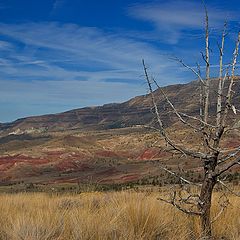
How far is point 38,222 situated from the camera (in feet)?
18.6

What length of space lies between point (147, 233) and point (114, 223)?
47cm

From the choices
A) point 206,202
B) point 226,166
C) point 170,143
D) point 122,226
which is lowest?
point 122,226

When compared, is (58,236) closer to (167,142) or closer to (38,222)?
(38,222)

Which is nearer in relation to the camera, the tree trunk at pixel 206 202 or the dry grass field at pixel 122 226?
the dry grass field at pixel 122 226

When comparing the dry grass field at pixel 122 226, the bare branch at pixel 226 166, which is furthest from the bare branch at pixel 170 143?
the dry grass field at pixel 122 226

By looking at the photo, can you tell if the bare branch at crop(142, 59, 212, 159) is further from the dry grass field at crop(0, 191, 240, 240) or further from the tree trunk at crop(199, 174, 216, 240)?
the dry grass field at crop(0, 191, 240, 240)

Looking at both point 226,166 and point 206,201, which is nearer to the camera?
point 226,166

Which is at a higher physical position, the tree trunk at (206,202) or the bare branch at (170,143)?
the bare branch at (170,143)

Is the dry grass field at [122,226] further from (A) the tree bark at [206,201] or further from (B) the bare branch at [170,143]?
(B) the bare branch at [170,143]

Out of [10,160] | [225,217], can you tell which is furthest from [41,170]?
[225,217]

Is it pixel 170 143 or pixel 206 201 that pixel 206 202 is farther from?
pixel 170 143

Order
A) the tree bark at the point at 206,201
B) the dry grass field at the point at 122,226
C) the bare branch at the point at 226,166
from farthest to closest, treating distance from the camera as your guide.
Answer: the tree bark at the point at 206,201 → the bare branch at the point at 226,166 → the dry grass field at the point at 122,226

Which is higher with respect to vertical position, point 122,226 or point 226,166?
point 226,166

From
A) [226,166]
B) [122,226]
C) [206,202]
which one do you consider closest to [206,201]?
[206,202]
